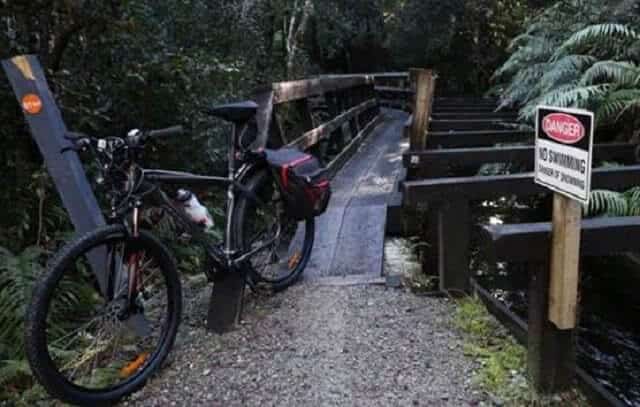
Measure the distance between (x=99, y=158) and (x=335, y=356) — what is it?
139 centimetres

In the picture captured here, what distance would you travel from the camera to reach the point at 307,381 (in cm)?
258

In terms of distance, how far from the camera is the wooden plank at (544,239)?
6.97ft

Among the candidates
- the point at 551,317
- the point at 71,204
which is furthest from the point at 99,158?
the point at 551,317

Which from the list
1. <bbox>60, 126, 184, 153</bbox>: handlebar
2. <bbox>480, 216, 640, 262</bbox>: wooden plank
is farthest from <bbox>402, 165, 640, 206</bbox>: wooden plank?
<bbox>60, 126, 184, 153</bbox>: handlebar

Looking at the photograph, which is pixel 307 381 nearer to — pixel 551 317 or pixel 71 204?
pixel 551 317

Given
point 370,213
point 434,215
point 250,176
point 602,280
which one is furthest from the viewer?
point 370,213

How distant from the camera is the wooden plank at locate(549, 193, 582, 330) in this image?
209 cm

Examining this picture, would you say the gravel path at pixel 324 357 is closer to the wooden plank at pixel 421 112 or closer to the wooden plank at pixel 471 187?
the wooden plank at pixel 471 187

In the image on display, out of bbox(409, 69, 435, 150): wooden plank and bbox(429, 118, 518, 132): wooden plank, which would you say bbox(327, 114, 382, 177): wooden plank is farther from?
bbox(409, 69, 435, 150): wooden plank

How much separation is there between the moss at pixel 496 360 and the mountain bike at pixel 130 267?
1.12 meters

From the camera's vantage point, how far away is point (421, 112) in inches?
193

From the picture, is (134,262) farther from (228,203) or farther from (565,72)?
(565,72)

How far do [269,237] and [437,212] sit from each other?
1.16 metres

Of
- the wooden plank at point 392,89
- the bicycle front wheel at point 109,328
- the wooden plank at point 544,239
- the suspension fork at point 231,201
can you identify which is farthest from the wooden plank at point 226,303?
the wooden plank at point 392,89
